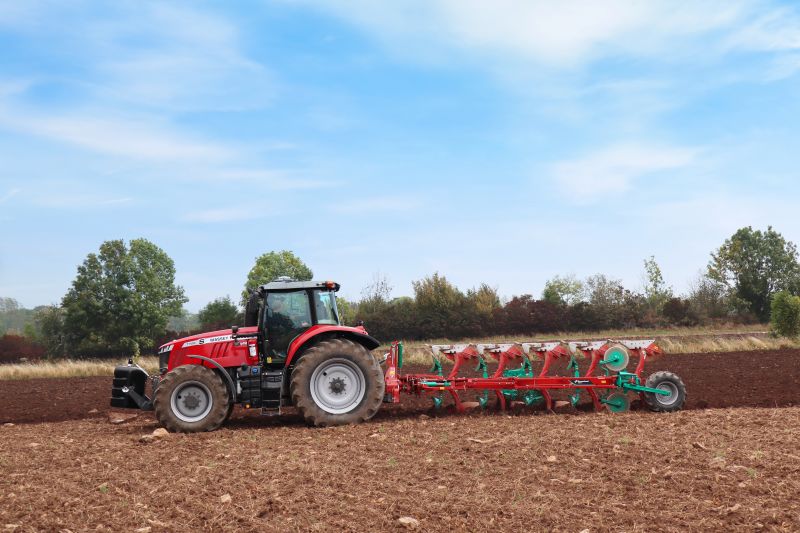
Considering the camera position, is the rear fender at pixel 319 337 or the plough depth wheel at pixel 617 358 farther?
the plough depth wheel at pixel 617 358

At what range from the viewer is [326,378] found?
431 inches

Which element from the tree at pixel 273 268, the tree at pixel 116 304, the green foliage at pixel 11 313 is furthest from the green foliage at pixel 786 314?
the green foliage at pixel 11 313

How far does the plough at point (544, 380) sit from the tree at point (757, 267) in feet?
160

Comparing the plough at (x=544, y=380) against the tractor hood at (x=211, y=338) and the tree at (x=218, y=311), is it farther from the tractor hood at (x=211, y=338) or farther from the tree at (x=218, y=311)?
the tree at (x=218, y=311)

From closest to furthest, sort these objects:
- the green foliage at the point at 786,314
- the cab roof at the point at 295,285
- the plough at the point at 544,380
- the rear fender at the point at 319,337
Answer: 1. the rear fender at the point at 319,337
2. the cab roof at the point at 295,285
3. the plough at the point at 544,380
4. the green foliage at the point at 786,314

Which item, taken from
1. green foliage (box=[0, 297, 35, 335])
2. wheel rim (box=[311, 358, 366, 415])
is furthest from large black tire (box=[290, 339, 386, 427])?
green foliage (box=[0, 297, 35, 335])

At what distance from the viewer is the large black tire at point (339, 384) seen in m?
10.8

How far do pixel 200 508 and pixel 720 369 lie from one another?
591 inches

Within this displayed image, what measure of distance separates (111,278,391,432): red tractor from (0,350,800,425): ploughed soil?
46.9 inches

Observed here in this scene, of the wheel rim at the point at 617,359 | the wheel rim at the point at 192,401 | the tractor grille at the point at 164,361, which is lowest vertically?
the wheel rim at the point at 192,401

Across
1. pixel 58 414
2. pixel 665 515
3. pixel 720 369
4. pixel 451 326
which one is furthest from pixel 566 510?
pixel 451 326

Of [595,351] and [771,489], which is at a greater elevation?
[595,351]

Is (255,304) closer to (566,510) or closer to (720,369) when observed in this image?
(566,510)

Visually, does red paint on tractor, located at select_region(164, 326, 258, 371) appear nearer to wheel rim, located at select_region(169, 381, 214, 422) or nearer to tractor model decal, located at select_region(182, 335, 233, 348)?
tractor model decal, located at select_region(182, 335, 233, 348)
